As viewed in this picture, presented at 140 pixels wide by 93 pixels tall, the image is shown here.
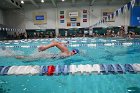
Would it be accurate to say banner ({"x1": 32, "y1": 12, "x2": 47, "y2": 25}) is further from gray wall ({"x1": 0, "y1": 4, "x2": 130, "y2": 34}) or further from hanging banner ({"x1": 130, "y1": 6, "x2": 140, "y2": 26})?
hanging banner ({"x1": 130, "y1": 6, "x2": 140, "y2": 26})

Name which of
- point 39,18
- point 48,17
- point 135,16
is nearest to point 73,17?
point 48,17

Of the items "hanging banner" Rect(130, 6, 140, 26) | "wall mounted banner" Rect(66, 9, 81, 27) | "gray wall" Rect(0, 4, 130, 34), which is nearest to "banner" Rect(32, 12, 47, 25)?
"gray wall" Rect(0, 4, 130, 34)

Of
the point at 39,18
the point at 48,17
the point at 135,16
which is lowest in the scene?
the point at 135,16

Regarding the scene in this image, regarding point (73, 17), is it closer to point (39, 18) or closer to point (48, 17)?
point (48, 17)

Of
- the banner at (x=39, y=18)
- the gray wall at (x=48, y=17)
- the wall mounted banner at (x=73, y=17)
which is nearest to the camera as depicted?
the gray wall at (x=48, y=17)

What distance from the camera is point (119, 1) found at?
25812 mm

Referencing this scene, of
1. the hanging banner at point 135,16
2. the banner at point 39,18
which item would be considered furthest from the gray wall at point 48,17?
the hanging banner at point 135,16

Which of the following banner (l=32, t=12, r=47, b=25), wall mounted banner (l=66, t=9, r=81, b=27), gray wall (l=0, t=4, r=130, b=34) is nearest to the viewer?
gray wall (l=0, t=4, r=130, b=34)

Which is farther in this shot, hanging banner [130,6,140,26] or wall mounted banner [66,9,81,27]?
wall mounted banner [66,9,81,27]

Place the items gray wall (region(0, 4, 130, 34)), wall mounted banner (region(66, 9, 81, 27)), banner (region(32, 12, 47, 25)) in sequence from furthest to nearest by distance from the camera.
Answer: banner (region(32, 12, 47, 25)), wall mounted banner (region(66, 9, 81, 27)), gray wall (region(0, 4, 130, 34))

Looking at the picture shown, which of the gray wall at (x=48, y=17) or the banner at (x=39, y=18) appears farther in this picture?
the banner at (x=39, y=18)

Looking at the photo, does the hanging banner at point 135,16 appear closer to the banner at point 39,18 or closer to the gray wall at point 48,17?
the gray wall at point 48,17

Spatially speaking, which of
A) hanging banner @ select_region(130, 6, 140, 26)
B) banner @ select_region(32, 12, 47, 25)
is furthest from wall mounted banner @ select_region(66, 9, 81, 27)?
hanging banner @ select_region(130, 6, 140, 26)

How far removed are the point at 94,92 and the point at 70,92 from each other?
37cm
